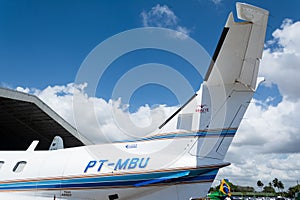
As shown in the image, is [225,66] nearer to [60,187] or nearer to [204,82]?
[204,82]

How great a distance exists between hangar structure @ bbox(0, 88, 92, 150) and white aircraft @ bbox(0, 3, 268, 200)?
8.06 meters

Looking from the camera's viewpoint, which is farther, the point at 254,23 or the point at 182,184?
the point at 182,184

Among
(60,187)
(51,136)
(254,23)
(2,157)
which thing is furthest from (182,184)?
(51,136)

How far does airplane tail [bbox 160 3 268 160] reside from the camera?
462 cm

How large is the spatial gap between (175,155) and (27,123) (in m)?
14.3

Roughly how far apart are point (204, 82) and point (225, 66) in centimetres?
75

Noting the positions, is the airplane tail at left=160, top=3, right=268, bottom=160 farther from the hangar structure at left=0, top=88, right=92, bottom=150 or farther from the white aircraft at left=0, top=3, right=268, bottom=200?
the hangar structure at left=0, top=88, right=92, bottom=150

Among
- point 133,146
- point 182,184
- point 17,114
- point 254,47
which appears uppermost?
point 17,114

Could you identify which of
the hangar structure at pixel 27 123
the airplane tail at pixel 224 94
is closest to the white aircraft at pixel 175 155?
the airplane tail at pixel 224 94

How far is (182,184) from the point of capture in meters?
5.27

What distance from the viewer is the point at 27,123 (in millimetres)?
17328

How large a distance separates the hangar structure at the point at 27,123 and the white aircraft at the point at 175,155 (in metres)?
8.06

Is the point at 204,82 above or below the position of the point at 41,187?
above

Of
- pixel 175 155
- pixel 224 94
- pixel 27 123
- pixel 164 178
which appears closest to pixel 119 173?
pixel 164 178
